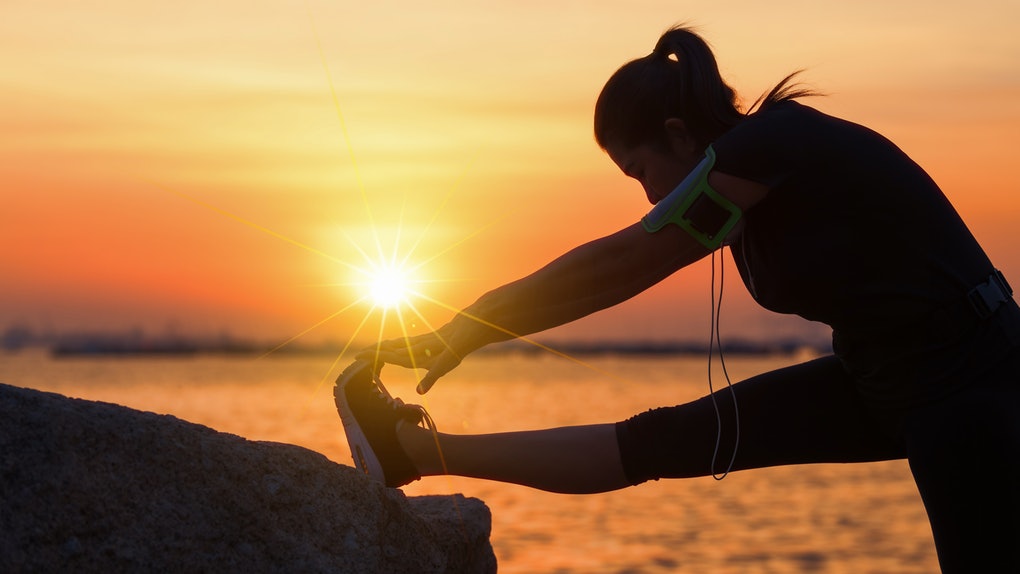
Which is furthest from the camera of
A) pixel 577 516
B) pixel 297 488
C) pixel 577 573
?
Answer: pixel 577 516

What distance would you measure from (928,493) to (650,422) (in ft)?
3.02

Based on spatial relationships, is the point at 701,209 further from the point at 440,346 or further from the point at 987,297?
the point at 440,346

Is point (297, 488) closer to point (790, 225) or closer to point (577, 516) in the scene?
point (790, 225)

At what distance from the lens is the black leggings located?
284 centimetres

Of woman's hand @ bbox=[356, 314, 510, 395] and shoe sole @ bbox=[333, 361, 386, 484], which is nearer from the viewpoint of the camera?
woman's hand @ bbox=[356, 314, 510, 395]

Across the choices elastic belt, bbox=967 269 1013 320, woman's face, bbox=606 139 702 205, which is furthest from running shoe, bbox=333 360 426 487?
elastic belt, bbox=967 269 1013 320

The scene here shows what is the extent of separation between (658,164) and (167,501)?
1.75m

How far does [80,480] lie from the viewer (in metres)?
3.04

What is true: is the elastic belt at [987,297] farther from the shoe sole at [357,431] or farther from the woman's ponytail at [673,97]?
the shoe sole at [357,431]

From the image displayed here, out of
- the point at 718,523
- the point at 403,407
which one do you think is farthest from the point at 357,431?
the point at 718,523

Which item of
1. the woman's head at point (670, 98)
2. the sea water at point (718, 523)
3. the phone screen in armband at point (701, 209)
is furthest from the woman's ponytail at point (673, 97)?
A: the sea water at point (718, 523)

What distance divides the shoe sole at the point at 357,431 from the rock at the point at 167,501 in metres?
0.19

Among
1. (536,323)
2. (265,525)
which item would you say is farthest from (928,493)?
(265,525)

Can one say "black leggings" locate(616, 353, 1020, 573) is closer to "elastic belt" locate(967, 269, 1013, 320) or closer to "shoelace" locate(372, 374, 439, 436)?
"elastic belt" locate(967, 269, 1013, 320)
